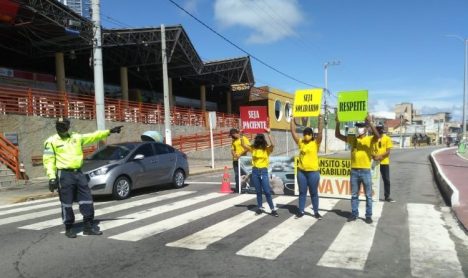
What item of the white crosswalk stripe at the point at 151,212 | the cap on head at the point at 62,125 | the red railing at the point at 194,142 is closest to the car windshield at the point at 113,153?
the white crosswalk stripe at the point at 151,212

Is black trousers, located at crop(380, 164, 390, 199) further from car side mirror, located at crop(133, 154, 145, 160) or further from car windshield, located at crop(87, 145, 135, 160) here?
car windshield, located at crop(87, 145, 135, 160)

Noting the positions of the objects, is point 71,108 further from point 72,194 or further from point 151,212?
point 72,194

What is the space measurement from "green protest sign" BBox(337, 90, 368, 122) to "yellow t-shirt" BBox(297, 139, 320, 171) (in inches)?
29.6

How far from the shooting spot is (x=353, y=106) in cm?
886

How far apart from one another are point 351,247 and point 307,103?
12.6ft

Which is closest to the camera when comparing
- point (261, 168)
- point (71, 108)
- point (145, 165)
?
point (261, 168)

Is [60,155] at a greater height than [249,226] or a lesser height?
greater

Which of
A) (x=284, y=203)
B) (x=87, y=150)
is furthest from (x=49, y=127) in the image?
(x=284, y=203)

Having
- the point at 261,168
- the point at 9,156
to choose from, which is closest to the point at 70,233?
the point at 261,168

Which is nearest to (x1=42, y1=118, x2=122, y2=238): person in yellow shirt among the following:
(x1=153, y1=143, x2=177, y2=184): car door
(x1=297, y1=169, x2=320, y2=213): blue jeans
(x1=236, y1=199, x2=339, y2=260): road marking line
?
(x1=236, y1=199, x2=339, y2=260): road marking line

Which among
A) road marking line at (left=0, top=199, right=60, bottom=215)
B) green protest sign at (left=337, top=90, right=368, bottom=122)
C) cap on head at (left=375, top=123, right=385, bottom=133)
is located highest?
green protest sign at (left=337, top=90, right=368, bottom=122)

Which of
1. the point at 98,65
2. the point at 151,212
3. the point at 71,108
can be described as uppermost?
the point at 98,65

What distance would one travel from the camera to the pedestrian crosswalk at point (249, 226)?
6211mm

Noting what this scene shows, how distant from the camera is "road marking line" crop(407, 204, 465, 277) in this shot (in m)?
5.57
